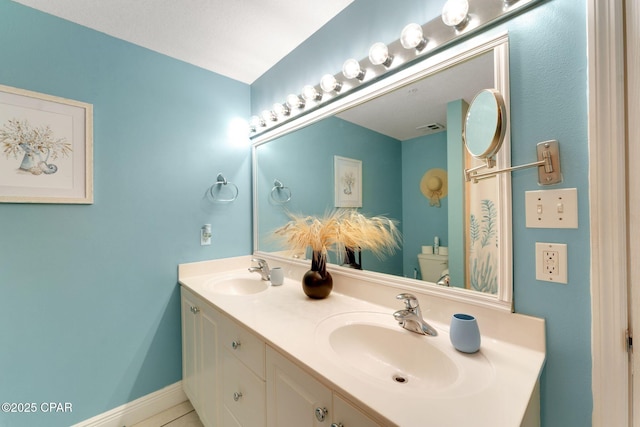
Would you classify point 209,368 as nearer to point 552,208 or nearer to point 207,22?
point 552,208

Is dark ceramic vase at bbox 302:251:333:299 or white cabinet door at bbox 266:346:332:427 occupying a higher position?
dark ceramic vase at bbox 302:251:333:299

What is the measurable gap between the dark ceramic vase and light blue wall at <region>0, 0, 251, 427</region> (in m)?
0.90

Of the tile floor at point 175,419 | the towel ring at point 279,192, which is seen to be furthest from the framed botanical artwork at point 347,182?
the tile floor at point 175,419

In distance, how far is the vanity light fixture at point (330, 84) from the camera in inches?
53.0

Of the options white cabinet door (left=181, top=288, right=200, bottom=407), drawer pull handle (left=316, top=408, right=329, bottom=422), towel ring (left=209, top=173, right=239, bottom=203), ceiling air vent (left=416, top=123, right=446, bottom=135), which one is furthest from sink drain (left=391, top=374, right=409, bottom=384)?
towel ring (left=209, top=173, right=239, bottom=203)

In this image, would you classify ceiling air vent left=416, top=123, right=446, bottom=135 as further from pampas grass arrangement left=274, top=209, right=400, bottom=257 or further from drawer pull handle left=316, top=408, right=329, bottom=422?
drawer pull handle left=316, top=408, right=329, bottom=422

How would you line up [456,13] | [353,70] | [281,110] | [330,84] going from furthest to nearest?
[281,110] → [330,84] → [353,70] → [456,13]

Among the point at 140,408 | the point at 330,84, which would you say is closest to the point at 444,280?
the point at 330,84

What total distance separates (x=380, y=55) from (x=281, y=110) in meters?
0.79

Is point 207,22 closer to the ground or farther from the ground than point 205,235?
farther from the ground

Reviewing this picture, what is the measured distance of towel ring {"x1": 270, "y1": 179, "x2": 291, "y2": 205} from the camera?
1794 millimetres

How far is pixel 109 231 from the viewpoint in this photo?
146cm

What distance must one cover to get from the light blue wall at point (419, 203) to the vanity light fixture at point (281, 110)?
0.89 meters

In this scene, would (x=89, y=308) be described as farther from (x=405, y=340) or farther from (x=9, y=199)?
(x=405, y=340)
